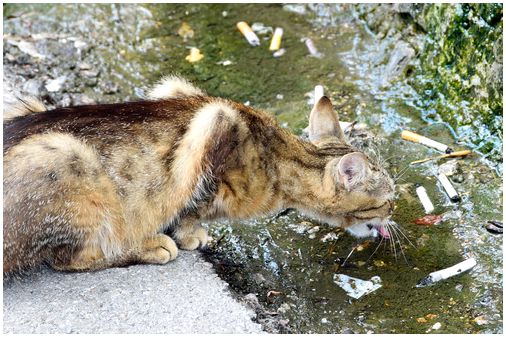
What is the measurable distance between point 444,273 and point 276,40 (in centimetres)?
372

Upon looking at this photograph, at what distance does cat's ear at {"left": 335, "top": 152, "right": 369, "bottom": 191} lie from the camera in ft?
17.8

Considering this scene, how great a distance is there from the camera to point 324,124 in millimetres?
6051

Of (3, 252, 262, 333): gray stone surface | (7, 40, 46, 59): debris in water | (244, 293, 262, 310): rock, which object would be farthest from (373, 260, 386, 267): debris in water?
(7, 40, 46, 59): debris in water

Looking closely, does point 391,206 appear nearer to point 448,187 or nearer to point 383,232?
point 383,232

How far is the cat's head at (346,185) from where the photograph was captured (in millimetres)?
5648

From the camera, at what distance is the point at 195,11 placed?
9.23m

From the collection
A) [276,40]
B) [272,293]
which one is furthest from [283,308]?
[276,40]

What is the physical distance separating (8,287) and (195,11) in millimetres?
4743

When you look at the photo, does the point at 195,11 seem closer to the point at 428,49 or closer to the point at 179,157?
the point at 428,49

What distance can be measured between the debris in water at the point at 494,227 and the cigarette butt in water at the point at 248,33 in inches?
139

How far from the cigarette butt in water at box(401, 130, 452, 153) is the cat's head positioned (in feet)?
3.74

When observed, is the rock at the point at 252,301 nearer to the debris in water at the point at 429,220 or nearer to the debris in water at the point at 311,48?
the debris in water at the point at 429,220

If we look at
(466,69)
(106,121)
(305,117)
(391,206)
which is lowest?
(305,117)

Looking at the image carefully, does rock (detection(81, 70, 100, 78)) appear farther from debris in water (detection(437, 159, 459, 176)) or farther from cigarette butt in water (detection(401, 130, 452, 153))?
debris in water (detection(437, 159, 459, 176))
